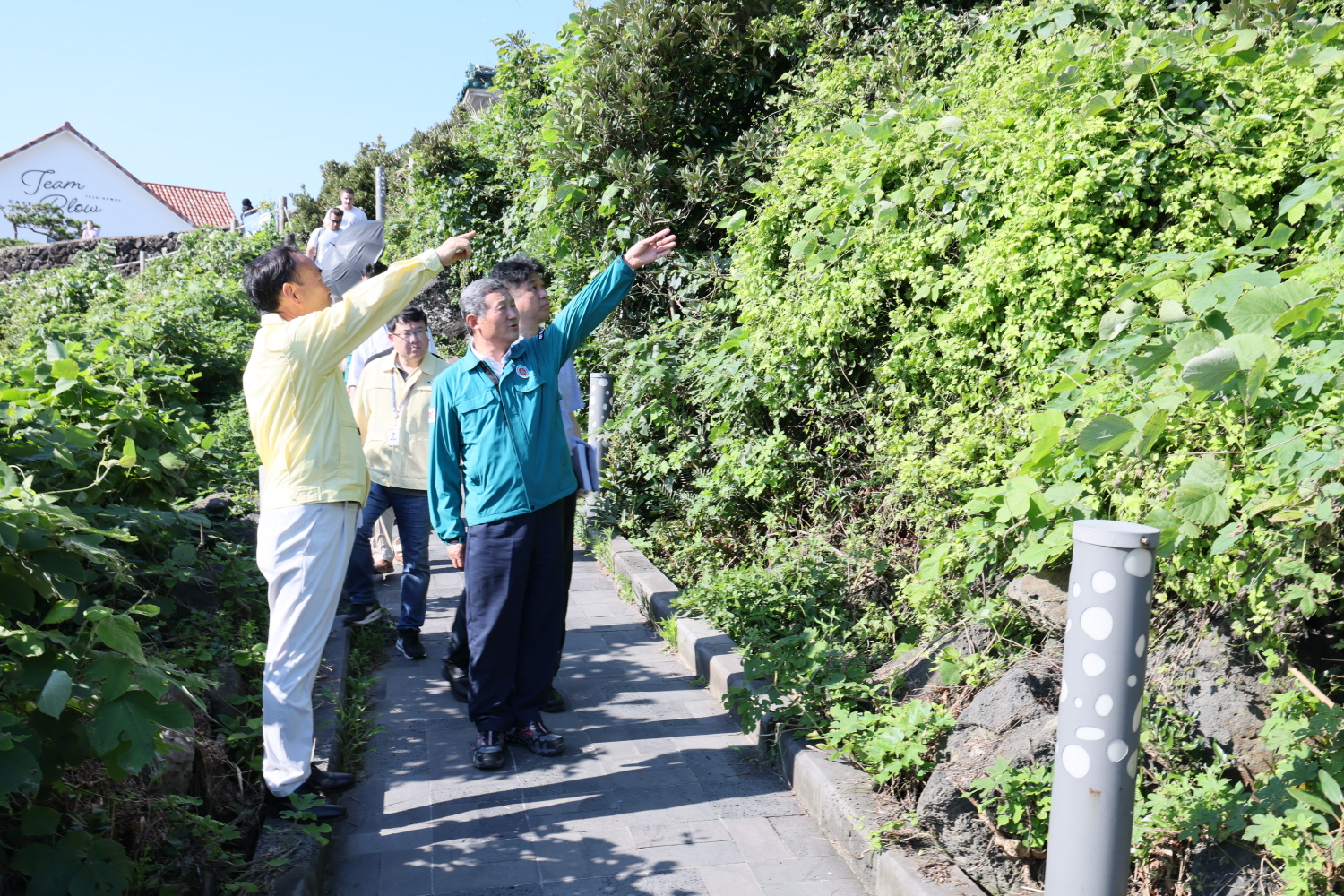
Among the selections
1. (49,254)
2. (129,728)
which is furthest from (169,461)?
(49,254)

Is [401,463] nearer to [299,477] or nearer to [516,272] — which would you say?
[516,272]

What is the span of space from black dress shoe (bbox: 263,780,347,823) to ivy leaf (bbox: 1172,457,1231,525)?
316cm

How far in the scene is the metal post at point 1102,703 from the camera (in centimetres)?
222

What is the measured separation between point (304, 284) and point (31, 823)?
208 cm

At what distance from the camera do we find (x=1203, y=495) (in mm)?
2639

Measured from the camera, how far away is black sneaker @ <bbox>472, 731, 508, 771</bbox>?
14.1 feet

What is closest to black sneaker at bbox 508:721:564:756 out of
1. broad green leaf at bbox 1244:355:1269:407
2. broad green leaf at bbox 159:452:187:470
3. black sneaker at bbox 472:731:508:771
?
black sneaker at bbox 472:731:508:771

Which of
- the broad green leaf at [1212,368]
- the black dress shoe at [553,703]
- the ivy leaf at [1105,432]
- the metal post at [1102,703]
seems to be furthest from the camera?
the black dress shoe at [553,703]

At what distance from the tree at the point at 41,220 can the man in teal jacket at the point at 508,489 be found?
160ft

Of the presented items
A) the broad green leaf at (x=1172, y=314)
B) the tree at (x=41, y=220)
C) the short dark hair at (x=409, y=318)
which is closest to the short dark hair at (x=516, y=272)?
the short dark hair at (x=409, y=318)

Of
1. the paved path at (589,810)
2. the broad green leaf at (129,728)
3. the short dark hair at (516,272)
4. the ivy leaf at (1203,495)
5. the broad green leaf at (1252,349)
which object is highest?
the short dark hair at (516,272)

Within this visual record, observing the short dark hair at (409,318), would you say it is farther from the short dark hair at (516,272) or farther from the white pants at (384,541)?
the white pants at (384,541)

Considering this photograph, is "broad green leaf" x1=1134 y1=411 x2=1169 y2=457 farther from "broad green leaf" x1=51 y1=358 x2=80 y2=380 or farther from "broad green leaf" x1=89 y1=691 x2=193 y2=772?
"broad green leaf" x1=51 y1=358 x2=80 y2=380

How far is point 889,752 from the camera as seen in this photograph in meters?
3.62
